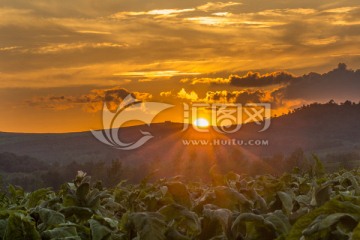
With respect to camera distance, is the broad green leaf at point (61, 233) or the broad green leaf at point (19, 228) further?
the broad green leaf at point (19, 228)

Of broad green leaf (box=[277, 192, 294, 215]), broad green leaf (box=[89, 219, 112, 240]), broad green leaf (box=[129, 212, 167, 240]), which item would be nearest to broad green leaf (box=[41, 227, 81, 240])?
broad green leaf (box=[89, 219, 112, 240])

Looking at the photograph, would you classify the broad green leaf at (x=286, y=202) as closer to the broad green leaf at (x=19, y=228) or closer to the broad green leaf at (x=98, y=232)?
the broad green leaf at (x=98, y=232)

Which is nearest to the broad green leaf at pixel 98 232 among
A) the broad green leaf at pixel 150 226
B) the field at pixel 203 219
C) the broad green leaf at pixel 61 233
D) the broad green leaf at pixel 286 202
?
the field at pixel 203 219

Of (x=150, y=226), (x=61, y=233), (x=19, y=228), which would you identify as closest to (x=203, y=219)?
(x=150, y=226)

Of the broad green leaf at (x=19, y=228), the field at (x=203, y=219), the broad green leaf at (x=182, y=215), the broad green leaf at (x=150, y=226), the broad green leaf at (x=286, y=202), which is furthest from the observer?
the broad green leaf at (x=286, y=202)

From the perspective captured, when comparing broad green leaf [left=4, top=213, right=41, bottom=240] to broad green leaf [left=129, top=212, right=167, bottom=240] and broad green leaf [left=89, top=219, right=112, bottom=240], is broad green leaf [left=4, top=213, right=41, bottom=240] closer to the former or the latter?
broad green leaf [left=89, top=219, right=112, bottom=240]

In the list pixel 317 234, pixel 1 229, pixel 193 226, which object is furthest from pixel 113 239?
pixel 317 234

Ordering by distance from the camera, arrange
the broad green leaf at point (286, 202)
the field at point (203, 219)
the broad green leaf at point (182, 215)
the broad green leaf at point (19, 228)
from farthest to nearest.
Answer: the broad green leaf at point (286, 202), the broad green leaf at point (19, 228), the broad green leaf at point (182, 215), the field at point (203, 219)

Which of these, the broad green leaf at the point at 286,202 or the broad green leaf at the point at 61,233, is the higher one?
the broad green leaf at the point at 286,202

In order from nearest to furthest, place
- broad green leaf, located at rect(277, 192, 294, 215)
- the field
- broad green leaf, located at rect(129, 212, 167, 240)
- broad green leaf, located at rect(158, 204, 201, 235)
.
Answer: the field
broad green leaf, located at rect(129, 212, 167, 240)
broad green leaf, located at rect(158, 204, 201, 235)
broad green leaf, located at rect(277, 192, 294, 215)

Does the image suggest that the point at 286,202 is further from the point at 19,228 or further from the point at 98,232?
the point at 19,228

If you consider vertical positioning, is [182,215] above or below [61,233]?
above

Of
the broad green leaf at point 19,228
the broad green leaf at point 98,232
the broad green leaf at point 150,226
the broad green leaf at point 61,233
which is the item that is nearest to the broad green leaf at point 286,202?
the broad green leaf at point 150,226

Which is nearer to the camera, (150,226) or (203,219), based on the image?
(150,226)
